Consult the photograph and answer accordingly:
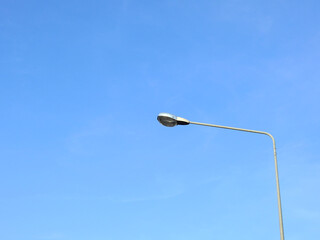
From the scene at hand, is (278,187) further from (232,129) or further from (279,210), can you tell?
(232,129)

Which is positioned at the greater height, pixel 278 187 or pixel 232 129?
pixel 232 129

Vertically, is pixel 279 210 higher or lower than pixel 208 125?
lower

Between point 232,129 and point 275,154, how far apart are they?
1.89 metres

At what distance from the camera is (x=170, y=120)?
1922 centimetres

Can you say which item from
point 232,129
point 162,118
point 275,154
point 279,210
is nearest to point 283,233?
point 279,210

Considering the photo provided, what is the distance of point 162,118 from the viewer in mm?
19094

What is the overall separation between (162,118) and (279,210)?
5466 mm

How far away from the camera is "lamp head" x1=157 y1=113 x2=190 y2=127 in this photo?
62.5 ft

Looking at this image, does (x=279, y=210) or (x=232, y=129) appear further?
(x=232, y=129)

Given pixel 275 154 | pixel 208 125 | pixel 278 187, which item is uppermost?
pixel 208 125

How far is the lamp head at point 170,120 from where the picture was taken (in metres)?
19.0

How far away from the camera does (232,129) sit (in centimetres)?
1928

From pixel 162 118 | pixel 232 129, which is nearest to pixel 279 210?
pixel 232 129

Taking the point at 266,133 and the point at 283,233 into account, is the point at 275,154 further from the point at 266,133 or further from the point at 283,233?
the point at 283,233
